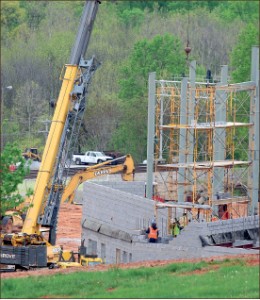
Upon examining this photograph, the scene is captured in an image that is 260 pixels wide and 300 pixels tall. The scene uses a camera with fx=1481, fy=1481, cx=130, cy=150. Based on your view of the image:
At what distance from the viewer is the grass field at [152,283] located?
30.5 meters

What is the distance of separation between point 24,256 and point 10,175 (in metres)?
2.69

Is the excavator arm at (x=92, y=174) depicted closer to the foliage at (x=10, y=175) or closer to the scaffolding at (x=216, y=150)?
the scaffolding at (x=216, y=150)

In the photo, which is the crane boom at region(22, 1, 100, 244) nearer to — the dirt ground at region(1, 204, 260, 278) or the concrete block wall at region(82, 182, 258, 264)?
the concrete block wall at region(82, 182, 258, 264)

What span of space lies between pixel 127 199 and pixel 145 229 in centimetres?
177

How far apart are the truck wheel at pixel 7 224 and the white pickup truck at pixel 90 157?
117 feet

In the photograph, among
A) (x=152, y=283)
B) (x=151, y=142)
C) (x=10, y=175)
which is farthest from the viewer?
(x=151, y=142)

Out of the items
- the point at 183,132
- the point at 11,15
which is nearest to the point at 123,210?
the point at 183,132

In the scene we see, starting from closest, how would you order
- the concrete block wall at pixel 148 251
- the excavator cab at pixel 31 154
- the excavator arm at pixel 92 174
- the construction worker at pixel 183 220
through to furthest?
the concrete block wall at pixel 148 251 → the construction worker at pixel 183 220 → the excavator arm at pixel 92 174 → the excavator cab at pixel 31 154

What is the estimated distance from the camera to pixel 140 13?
388 ft

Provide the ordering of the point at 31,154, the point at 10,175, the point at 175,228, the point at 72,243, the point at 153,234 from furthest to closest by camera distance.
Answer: the point at 31,154, the point at 72,243, the point at 175,228, the point at 153,234, the point at 10,175

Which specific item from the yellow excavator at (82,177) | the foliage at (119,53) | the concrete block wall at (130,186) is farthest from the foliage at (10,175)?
the foliage at (119,53)

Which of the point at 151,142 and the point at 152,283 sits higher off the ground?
the point at 151,142

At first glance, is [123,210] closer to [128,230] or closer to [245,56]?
[128,230]

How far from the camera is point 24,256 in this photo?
40.8 metres
